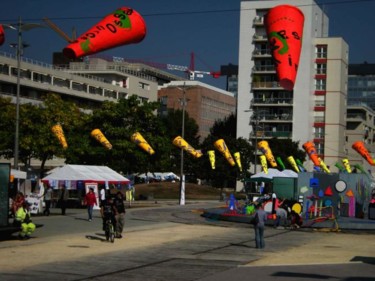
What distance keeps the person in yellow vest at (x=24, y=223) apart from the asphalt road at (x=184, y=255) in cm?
46

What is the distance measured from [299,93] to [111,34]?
311ft

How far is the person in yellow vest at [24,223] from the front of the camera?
26.4 meters

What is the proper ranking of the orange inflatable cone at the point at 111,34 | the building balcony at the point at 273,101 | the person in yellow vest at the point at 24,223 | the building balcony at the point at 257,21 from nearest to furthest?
the orange inflatable cone at the point at 111,34
the person in yellow vest at the point at 24,223
the building balcony at the point at 257,21
the building balcony at the point at 273,101

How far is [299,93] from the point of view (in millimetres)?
108125

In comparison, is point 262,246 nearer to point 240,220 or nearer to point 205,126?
point 240,220

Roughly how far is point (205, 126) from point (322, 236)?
12132 cm

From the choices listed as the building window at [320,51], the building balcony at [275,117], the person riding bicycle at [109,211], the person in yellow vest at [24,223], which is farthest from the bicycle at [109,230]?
the building window at [320,51]

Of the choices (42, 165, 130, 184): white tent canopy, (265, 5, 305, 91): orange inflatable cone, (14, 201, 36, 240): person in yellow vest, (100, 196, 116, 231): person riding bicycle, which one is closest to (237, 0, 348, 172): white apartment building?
(42, 165, 130, 184): white tent canopy

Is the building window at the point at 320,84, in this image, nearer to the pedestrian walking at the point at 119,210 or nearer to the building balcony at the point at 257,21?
the building balcony at the point at 257,21

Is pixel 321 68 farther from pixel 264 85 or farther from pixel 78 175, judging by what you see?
pixel 78 175

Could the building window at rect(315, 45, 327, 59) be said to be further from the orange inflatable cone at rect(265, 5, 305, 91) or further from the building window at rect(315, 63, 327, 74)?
the orange inflatable cone at rect(265, 5, 305, 91)

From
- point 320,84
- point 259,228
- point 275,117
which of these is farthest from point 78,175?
point 320,84

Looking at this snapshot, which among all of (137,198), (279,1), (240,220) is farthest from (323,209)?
(279,1)

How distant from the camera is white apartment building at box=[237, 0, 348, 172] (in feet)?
355
